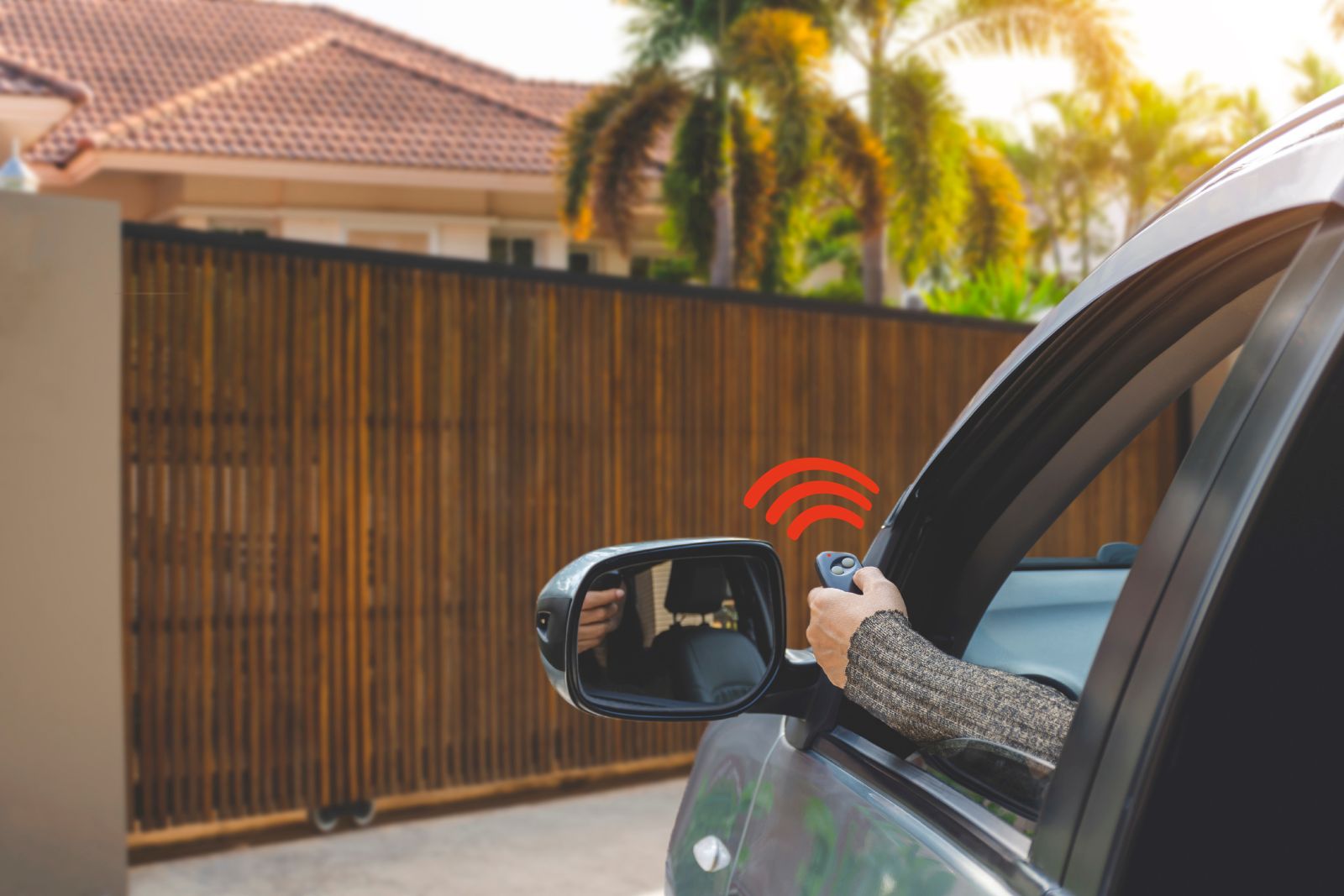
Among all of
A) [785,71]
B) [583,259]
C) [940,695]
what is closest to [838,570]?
[940,695]

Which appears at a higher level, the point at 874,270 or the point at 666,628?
the point at 874,270

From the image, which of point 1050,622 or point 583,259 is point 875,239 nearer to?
point 583,259

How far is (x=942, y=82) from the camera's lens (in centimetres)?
1448

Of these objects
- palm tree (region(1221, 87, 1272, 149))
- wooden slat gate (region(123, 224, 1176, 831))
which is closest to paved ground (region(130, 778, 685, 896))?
wooden slat gate (region(123, 224, 1176, 831))

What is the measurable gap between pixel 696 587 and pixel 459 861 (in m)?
3.87

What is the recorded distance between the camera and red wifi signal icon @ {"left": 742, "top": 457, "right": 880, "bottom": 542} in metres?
6.62

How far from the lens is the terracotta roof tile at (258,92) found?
15.1 metres

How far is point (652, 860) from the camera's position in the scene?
5.37 m

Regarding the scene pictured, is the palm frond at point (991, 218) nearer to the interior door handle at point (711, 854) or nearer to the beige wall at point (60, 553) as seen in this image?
the beige wall at point (60, 553)

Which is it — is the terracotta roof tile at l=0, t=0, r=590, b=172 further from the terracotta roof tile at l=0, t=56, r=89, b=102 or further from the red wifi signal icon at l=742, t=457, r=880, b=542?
the red wifi signal icon at l=742, t=457, r=880, b=542

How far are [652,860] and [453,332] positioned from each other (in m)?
2.28

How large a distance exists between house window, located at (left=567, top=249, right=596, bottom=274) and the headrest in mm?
16007

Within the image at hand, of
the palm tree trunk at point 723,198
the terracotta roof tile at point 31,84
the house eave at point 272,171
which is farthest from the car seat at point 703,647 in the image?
→ the house eave at point 272,171

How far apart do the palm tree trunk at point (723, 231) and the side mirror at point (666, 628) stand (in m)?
13.1
